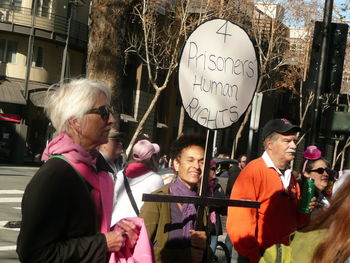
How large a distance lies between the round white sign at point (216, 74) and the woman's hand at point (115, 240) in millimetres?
1277

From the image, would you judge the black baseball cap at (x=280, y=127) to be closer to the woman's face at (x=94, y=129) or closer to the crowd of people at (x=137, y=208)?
the crowd of people at (x=137, y=208)

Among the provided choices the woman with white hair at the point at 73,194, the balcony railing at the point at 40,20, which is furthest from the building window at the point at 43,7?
the woman with white hair at the point at 73,194

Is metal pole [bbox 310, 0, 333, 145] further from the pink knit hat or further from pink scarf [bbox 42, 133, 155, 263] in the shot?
pink scarf [bbox 42, 133, 155, 263]

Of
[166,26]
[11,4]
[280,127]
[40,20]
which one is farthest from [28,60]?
[280,127]

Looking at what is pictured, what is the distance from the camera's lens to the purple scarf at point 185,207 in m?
4.28

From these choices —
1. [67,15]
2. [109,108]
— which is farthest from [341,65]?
[67,15]

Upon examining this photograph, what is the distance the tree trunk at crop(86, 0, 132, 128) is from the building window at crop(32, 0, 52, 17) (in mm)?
32271

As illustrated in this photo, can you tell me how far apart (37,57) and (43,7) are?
263 cm

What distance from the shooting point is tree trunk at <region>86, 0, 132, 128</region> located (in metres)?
7.82

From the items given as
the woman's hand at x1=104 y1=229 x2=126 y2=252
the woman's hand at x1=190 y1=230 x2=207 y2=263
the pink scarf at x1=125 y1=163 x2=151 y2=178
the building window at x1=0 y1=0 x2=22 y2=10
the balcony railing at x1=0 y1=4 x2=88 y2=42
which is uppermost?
the building window at x1=0 y1=0 x2=22 y2=10

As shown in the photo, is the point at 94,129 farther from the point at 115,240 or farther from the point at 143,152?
the point at 143,152

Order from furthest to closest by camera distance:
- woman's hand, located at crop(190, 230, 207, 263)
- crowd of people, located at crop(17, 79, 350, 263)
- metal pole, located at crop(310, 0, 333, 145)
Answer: metal pole, located at crop(310, 0, 333, 145) → woman's hand, located at crop(190, 230, 207, 263) → crowd of people, located at crop(17, 79, 350, 263)

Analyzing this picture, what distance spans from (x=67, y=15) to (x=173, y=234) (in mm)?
37499

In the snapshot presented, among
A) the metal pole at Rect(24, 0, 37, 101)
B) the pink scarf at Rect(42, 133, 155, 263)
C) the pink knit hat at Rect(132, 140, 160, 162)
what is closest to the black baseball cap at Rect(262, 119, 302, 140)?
the pink knit hat at Rect(132, 140, 160, 162)
